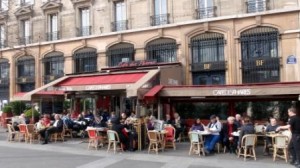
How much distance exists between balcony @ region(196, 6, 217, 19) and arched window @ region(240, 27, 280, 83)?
79.1 inches

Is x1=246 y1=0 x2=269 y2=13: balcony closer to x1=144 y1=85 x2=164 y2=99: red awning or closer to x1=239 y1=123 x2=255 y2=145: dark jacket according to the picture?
x1=144 y1=85 x2=164 y2=99: red awning

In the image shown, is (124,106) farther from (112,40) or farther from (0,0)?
(0,0)

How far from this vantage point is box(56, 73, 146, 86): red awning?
54.6 feet

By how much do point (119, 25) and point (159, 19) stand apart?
2.79m

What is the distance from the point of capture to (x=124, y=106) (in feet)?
73.8

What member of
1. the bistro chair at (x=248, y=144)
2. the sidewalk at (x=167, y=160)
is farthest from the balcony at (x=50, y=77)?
the bistro chair at (x=248, y=144)

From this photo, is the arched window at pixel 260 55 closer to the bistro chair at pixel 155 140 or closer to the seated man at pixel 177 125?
the seated man at pixel 177 125

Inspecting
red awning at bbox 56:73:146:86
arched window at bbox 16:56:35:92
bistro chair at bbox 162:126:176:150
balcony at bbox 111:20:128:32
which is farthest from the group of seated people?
arched window at bbox 16:56:35:92

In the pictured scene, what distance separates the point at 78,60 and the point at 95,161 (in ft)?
45.9

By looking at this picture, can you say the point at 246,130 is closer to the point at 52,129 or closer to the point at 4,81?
the point at 52,129

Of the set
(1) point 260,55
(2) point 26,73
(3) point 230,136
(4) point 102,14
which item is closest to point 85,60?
(4) point 102,14

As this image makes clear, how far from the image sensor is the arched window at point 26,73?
2744 cm

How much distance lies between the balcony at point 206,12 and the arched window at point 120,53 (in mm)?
4347

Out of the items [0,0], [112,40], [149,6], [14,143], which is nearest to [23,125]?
[14,143]
